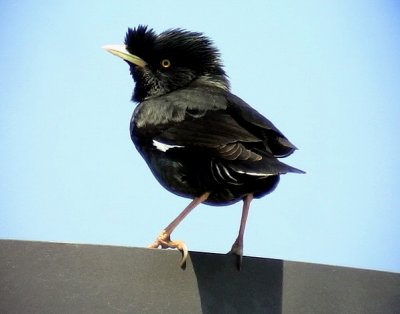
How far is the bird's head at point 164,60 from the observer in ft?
17.3

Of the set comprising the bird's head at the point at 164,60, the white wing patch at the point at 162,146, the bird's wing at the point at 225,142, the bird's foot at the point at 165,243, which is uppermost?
the bird's head at the point at 164,60

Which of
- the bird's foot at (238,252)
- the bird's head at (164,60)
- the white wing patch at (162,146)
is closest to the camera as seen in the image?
the bird's foot at (238,252)

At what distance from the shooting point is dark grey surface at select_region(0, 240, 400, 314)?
101 inches

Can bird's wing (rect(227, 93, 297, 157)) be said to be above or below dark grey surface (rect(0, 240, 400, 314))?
above

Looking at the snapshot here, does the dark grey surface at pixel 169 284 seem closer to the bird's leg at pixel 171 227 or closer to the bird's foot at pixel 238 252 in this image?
the bird's foot at pixel 238 252

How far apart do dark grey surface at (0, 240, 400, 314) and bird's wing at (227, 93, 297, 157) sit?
3.89ft

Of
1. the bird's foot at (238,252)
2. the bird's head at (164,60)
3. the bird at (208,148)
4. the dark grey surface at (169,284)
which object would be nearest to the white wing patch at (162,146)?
the bird at (208,148)

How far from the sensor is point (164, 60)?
17.6 feet

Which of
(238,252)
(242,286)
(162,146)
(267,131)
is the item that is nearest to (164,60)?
(162,146)

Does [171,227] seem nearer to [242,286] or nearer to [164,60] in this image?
[242,286]

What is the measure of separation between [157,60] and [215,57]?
0.53 m

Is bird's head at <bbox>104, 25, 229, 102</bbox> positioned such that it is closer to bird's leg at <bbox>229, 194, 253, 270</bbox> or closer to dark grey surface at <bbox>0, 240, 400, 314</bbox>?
bird's leg at <bbox>229, 194, 253, 270</bbox>

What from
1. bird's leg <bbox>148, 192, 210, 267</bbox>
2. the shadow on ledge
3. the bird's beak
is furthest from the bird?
the bird's beak

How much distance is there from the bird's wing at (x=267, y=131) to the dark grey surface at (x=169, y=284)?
1.18 meters
